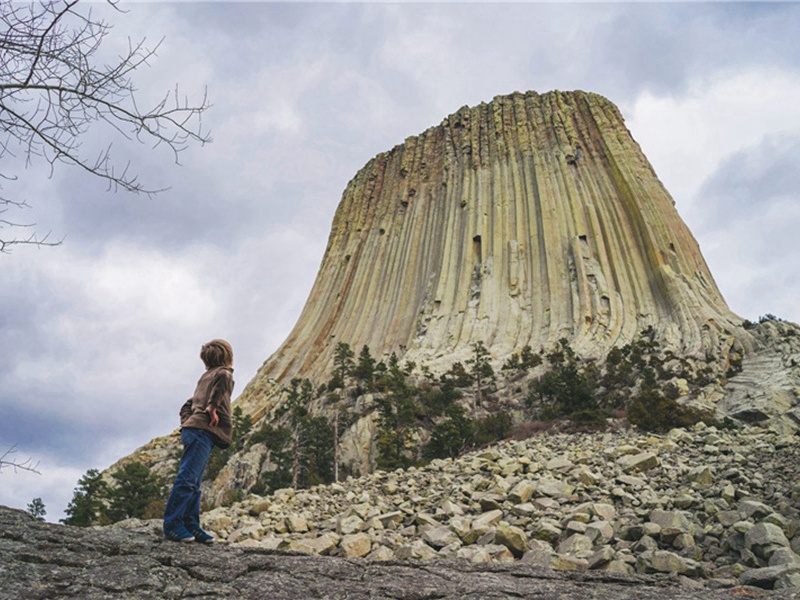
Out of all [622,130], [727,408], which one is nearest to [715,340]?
[727,408]

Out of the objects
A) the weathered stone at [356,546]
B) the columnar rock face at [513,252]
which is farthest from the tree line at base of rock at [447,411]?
the weathered stone at [356,546]

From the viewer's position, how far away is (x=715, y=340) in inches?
1044

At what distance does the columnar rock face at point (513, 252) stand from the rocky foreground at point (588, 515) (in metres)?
20.0

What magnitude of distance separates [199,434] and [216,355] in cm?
64

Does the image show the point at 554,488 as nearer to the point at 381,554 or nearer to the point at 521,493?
the point at 521,493

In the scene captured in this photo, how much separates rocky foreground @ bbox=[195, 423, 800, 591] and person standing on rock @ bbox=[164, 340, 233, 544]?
66.0 inches

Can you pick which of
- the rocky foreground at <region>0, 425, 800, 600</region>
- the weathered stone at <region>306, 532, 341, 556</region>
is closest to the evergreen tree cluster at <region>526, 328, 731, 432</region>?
the rocky foreground at <region>0, 425, 800, 600</region>

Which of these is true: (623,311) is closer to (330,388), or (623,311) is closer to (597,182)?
(597,182)

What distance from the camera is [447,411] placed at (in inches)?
878

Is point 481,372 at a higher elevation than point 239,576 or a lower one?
higher

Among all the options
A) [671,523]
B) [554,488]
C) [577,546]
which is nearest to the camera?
[577,546]

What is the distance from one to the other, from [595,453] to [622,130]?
39.5 metres

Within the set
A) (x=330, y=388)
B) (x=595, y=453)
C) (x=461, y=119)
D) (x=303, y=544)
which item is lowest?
(x=303, y=544)

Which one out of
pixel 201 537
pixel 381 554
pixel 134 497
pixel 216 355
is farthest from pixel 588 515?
pixel 134 497
